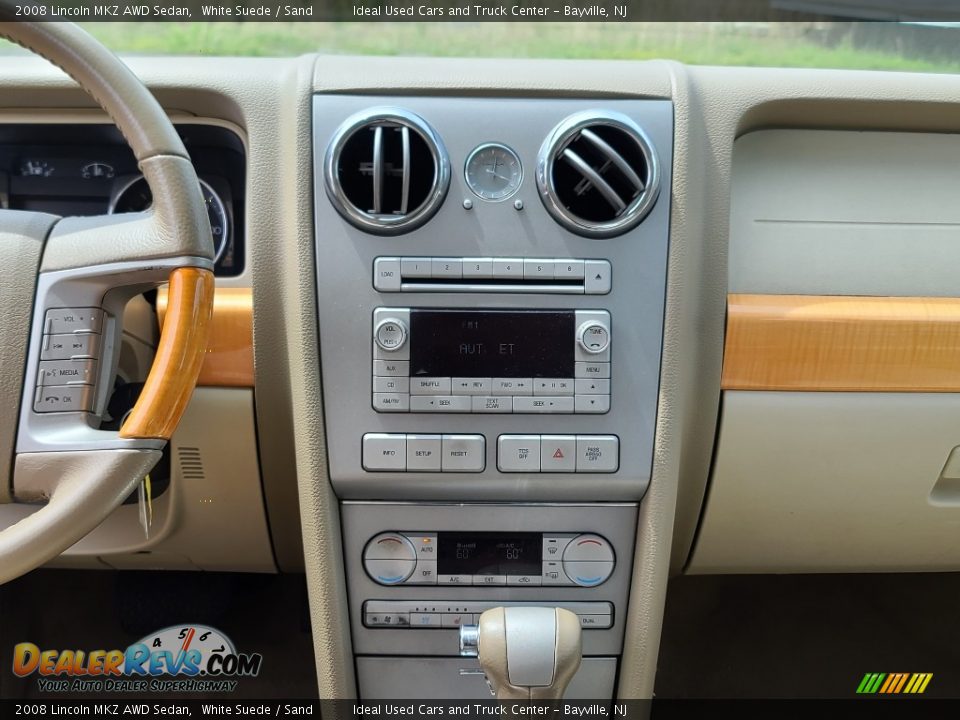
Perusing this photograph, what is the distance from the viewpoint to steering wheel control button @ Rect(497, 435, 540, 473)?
3.65ft

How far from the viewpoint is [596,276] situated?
1093mm

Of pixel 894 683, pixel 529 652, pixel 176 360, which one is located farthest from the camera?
pixel 894 683

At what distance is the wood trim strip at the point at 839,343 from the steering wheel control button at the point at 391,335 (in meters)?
0.47

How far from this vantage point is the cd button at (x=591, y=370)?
1.10 m

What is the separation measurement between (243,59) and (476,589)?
0.86 metres

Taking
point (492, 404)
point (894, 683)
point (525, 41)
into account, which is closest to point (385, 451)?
point (492, 404)

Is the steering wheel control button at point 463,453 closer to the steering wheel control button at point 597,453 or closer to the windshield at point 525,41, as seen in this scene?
the steering wheel control button at point 597,453

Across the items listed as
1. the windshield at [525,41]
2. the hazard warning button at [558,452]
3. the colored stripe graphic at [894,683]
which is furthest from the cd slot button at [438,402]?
the colored stripe graphic at [894,683]

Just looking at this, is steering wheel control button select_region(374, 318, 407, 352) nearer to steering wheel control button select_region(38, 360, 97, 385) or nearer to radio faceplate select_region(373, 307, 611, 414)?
radio faceplate select_region(373, 307, 611, 414)

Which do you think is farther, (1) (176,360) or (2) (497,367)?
(2) (497,367)

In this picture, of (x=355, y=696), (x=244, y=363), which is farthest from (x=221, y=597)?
(x=244, y=363)

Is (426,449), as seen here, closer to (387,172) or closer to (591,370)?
(591,370)

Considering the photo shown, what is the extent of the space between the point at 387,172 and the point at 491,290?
0.21 m

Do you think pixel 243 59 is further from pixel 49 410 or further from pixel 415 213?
pixel 49 410
